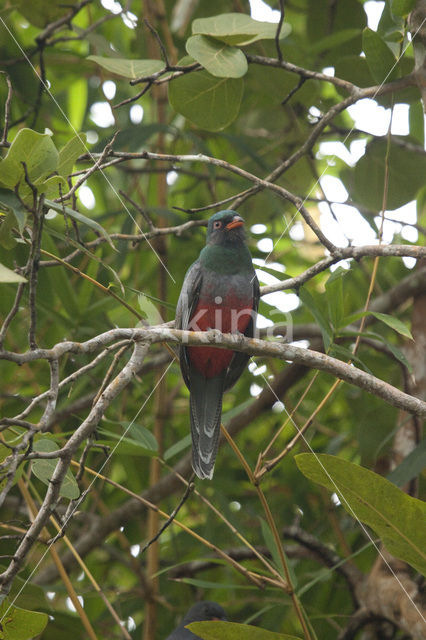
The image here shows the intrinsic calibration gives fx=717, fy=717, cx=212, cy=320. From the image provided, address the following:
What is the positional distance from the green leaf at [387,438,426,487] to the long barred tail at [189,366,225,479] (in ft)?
2.85

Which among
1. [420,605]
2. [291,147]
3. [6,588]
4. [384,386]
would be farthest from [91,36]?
[420,605]

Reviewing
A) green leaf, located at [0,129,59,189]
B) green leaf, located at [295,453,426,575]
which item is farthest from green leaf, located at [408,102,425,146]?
green leaf, located at [0,129,59,189]

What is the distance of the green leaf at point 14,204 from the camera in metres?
2.11

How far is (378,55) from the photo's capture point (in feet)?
10.6

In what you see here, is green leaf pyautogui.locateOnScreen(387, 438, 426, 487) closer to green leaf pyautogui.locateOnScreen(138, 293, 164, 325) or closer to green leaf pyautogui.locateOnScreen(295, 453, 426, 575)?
green leaf pyautogui.locateOnScreen(295, 453, 426, 575)

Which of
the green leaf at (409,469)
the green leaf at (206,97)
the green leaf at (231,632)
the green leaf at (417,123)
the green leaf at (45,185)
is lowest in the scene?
the green leaf at (231,632)

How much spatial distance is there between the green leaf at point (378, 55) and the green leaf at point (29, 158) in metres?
1.70

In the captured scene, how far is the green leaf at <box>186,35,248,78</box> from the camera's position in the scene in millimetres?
Answer: 3074

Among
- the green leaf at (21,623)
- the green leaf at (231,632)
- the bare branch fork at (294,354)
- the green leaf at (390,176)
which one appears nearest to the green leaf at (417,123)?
the green leaf at (390,176)

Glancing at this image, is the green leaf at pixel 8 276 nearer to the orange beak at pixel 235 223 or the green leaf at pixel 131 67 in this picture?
the green leaf at pixel 131 67

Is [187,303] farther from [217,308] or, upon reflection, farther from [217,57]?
[217,57]

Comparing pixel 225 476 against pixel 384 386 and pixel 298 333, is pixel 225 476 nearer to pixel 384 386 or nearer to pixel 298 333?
pixel 298 333

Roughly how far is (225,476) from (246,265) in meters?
1.46

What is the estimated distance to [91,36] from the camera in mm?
3947
